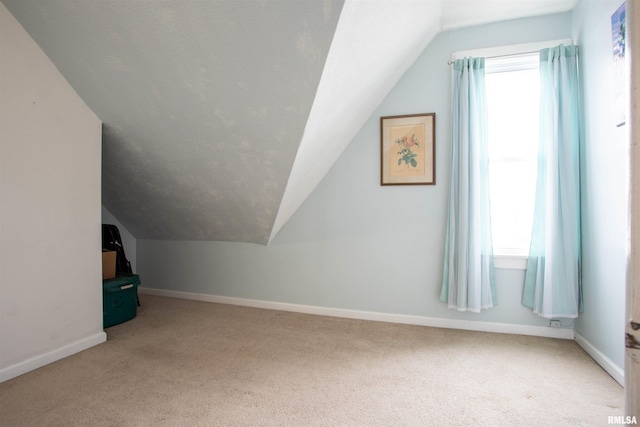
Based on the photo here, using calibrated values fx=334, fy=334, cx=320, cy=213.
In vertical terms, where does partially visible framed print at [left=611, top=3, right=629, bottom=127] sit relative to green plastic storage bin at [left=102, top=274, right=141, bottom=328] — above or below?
above

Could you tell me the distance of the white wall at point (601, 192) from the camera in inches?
75.7

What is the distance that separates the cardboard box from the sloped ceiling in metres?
0.64

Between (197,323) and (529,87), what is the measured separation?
3.40 m

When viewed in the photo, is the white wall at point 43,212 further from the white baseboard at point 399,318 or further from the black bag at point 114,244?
the white baseboard at point 399,318

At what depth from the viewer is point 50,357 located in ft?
6.95

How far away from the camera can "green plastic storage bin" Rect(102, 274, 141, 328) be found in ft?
9.12

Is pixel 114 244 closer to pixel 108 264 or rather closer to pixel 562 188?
pixel 108 264

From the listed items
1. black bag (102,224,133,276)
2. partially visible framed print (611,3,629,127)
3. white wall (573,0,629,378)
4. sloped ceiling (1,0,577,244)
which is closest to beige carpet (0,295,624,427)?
white wall (573,0,629,378)

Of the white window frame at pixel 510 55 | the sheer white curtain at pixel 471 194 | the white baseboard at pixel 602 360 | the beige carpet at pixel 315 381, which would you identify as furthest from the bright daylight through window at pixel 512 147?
the beige carpet at pixel 315 381

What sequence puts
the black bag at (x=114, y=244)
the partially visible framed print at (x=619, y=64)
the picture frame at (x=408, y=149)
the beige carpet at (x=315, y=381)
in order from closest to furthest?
the beige carpet at (x=315, y=381)
the partially visible framed print at (x=619, y=64)
the picture frame at (x=408, y=149)
the black bag at (x=114, y=244)

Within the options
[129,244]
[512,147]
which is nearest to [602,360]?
[512,147]

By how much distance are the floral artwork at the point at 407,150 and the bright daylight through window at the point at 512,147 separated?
61 cm

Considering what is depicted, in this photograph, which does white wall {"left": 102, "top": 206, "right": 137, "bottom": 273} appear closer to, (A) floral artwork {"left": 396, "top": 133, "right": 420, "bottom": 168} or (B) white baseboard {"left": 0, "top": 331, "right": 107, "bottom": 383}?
(B) white baseboard {"left": 0, "top": 331, "right": 107, "bottom": 383}

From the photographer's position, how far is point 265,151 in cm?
240
